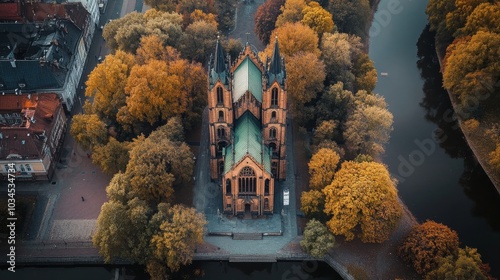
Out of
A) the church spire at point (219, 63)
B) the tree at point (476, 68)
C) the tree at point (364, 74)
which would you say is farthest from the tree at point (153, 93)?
the tree at point (476, 68)

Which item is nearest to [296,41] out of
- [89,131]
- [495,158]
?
[495,158]

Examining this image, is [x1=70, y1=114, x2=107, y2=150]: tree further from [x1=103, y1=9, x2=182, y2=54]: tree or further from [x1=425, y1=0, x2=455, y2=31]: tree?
[x1=425, y1=0, x2=455, y2=31]: tree

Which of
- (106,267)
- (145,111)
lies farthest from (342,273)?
(145,111)

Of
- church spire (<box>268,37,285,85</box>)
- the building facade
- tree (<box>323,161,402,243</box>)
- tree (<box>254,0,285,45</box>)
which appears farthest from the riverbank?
the building facade

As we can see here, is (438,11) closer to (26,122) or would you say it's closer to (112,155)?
(112,155)

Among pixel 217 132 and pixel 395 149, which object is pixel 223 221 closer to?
pixel 217 132

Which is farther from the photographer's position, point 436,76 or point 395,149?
point 436,76
